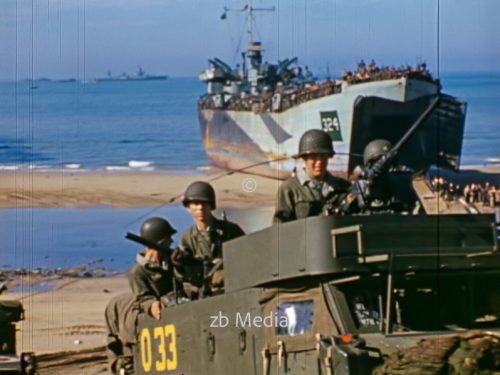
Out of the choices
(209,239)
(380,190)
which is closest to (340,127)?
(209,239)

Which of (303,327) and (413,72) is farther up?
(413,72)

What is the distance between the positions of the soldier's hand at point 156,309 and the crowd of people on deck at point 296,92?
16.8ft

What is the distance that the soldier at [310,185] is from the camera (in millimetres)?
19281

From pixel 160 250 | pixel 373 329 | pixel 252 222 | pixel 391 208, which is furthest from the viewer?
pixel 252 222

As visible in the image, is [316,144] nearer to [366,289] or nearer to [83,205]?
[366,289]

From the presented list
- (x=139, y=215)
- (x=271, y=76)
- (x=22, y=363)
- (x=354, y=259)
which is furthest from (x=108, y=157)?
(x=354, y=259)

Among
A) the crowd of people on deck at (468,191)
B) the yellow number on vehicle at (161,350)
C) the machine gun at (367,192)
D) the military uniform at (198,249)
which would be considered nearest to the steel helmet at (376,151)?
the machine gun at (367,192)

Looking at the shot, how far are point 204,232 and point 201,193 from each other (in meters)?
0.37

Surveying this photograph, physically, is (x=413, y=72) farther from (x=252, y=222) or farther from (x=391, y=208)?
(x=391, y=208)

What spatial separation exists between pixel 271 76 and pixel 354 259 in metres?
9.34

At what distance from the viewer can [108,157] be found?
83.1ft

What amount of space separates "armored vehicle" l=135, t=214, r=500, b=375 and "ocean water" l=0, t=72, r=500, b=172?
680 centimetres

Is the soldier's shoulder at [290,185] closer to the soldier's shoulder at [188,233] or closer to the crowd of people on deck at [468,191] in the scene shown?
the soldier's shoulder at [188,233]

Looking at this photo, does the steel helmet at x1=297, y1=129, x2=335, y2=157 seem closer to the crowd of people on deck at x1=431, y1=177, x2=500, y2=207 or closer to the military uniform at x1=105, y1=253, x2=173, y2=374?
the military uniform at x1=105, y1=253, x2=173, y2=374
